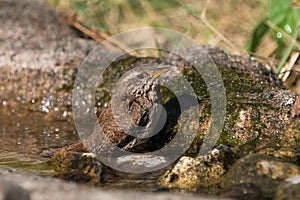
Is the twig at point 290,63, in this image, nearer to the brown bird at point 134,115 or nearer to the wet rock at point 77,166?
the brown bird at point 134,115

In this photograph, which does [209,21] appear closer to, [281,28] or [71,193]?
[281,28]

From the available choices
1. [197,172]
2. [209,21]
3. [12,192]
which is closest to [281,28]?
[209,21]

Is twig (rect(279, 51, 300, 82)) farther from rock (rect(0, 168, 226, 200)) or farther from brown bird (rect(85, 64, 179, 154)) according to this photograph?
rock (rect(0, 168, 226, 200))

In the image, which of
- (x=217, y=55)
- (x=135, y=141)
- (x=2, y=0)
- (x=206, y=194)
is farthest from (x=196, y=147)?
(x=2, y=0)

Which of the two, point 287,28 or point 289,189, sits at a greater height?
point 287,28

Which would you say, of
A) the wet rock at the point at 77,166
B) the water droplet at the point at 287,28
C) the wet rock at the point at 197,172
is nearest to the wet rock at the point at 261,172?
the wet rock at the point at 197,172

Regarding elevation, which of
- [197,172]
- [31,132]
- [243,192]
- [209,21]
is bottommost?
[243,192]

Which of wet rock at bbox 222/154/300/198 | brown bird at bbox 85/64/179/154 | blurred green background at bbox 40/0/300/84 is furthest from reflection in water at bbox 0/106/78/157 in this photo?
wet rock at bbox 222/154/300/198
